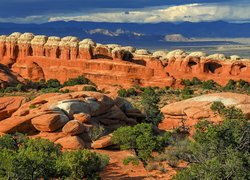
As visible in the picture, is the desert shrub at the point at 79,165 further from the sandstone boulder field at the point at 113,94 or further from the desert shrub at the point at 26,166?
the sandstone boulder field at the point at 113,94

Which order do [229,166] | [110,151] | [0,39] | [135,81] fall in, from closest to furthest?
1. [229,166]
2. [110,151]
3. [135,81]
4. [0,39]

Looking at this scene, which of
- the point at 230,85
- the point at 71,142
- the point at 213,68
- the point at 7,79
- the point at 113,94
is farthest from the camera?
the point at 213,68

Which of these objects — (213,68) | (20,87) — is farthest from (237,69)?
(20,87)

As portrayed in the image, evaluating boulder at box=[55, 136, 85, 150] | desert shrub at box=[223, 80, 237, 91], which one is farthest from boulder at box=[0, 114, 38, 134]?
desert shrub at box=[223, 80, 237, 91]

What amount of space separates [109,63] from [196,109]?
157ft

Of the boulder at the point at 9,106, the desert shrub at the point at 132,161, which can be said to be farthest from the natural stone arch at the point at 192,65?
the desert shrub at the point at 132,161

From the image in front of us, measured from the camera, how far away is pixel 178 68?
314 ft

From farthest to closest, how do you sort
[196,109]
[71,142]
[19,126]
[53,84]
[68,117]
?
1. [53,84]
2. [196,109]
3. [68,117]
4. [19,126]
5. [71,142]

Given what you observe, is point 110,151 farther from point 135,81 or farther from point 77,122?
point 135,81

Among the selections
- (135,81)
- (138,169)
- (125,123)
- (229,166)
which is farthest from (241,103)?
(135,81)

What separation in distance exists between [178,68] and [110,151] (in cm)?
6049

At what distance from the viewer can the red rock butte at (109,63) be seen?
9188cm

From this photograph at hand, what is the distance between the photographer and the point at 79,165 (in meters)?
27.1

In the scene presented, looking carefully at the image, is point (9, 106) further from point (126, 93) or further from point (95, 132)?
point (126, 93)
